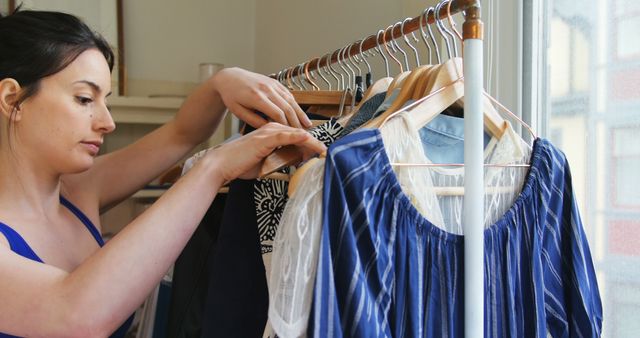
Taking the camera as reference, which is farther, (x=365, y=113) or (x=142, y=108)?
(x=142, y=108)

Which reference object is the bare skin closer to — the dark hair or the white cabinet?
the dark hair

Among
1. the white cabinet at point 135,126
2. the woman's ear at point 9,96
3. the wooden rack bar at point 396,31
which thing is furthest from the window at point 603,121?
A: the white cabinet at point 135,126

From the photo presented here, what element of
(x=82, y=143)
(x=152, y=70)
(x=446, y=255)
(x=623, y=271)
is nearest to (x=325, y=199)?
(x=446, y=255)

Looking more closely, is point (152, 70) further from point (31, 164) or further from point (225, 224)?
point (225, 224)

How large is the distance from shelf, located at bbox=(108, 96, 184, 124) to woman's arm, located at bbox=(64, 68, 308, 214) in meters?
1.12

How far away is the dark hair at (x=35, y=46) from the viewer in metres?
0.81

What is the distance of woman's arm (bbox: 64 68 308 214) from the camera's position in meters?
0.89

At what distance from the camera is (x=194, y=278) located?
987 mm

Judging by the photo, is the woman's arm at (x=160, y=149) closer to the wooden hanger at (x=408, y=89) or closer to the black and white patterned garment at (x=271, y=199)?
the black and white patterned garment at (x=271, y=199)

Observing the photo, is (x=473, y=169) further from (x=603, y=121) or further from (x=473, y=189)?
(x=603, y=121)

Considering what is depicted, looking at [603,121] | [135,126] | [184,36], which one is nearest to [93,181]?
[603,121]

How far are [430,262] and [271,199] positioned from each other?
0.24 m

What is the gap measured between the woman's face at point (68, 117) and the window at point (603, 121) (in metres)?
0.81

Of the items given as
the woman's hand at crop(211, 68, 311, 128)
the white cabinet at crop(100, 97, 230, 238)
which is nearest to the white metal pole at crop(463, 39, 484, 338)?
the woman's hand at crop(211, 68, 311, 128)
